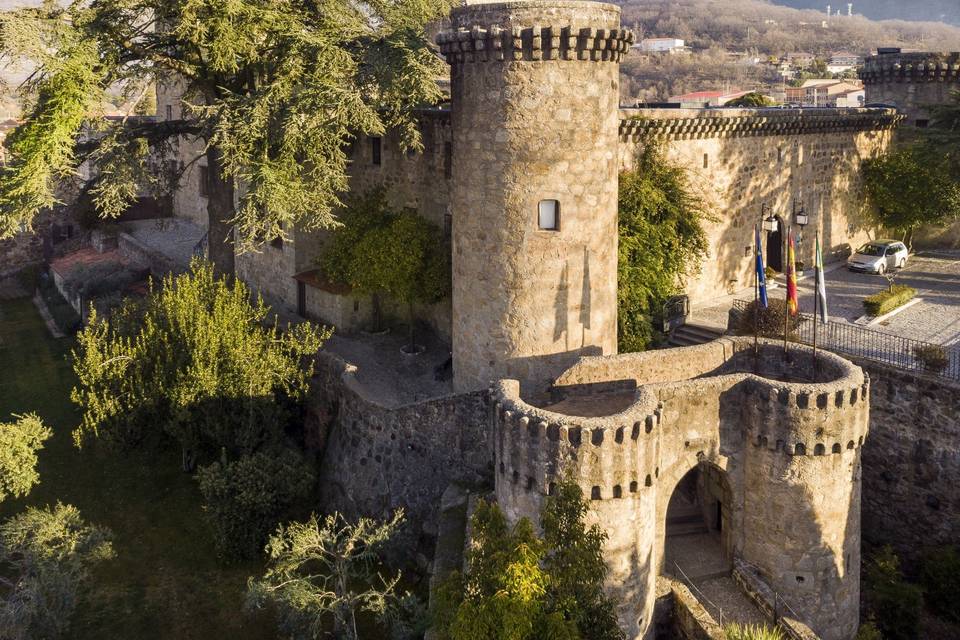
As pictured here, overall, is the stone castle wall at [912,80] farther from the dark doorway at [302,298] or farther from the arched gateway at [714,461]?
the dark doorway at [302,298]

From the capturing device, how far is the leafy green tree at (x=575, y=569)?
1257cm

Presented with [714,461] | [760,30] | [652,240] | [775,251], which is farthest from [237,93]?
[760,30]

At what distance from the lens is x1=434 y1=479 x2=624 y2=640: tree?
1184 centimetres

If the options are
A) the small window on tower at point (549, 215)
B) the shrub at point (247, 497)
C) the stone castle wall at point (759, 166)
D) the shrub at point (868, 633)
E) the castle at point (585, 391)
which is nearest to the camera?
the castle at point (585, 391)

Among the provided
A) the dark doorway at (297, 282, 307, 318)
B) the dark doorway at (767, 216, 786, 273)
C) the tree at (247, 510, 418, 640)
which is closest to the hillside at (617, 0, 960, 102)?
the dark doorway at (767, 216, 786, 273)

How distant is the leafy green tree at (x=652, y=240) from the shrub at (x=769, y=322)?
103 inches

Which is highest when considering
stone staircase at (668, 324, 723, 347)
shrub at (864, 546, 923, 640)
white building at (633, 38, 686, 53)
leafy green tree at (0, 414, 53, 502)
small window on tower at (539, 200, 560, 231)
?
white building at (633, 38, 686, 53)

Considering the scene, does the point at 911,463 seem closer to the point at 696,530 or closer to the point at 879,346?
the point at 879,346

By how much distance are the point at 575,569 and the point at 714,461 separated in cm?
622

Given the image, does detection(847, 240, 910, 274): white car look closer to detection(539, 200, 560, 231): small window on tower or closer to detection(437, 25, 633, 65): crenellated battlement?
detection(437, 25, 633, 65): crenellated battlement

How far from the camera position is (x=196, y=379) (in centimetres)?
2253

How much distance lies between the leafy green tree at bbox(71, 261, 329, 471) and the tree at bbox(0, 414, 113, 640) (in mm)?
2565

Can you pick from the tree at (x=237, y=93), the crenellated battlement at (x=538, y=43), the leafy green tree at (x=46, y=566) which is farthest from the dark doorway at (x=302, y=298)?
the crenellated battlement at (x=538, y=43)

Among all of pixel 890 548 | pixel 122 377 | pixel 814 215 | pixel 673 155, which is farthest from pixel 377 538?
pixel 814 215
